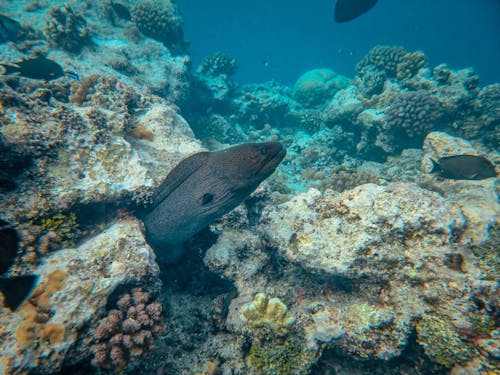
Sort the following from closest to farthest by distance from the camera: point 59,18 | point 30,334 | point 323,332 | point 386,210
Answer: point 30,334, point 323,332, point 386,210, point 59,18

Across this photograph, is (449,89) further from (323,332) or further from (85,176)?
(85,176)

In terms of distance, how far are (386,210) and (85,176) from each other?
12.7 ft

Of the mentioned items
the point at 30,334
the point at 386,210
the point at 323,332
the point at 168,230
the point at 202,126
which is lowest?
the point at 30,334

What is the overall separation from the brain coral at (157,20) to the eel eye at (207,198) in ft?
31.4

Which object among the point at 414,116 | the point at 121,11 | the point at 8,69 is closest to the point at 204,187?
the point at 8,69

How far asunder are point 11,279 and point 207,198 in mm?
2074

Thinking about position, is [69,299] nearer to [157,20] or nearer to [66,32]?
[66,32]

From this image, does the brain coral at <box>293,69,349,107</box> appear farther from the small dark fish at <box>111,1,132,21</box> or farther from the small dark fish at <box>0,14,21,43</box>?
the small dark fish at <box>0,14,21,43</box>

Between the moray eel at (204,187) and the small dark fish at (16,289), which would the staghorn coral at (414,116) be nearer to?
the moray eel at (204,187)

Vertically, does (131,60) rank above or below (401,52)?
below

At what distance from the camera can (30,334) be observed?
6.76 feet

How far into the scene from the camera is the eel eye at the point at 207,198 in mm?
3373

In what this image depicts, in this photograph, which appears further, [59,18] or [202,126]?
[202,126]

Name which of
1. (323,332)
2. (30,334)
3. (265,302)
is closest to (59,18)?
(30,334)
